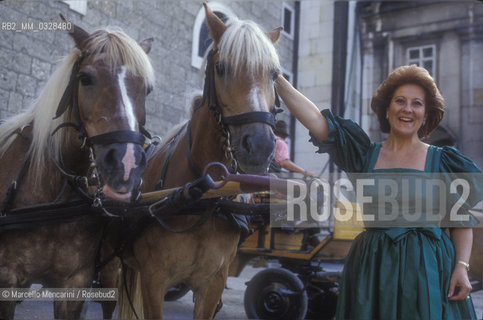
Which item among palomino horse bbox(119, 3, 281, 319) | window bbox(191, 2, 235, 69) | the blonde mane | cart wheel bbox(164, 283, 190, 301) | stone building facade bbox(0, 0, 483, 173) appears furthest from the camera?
window bbox(191, 2, 235, 69)

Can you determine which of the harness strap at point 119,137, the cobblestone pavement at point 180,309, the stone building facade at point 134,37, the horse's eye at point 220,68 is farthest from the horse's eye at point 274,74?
the cobblestone pavement at point 180,309

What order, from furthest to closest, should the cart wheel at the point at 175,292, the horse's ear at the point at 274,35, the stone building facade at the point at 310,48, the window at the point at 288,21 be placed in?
the window at the point at 288,21, the stone building facade at the point at 310,48, the cart wheel at the point at 175,292, the horse's ear at the point at 274,35

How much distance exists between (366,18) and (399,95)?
12.8 metres

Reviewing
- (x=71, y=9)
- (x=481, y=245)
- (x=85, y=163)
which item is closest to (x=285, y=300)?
(x=481, y=245)

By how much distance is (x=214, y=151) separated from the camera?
102 inches

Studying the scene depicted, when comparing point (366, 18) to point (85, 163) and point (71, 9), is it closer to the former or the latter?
point (71, 9)

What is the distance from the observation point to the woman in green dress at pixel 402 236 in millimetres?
1889

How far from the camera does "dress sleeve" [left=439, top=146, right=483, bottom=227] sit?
200 centimetres

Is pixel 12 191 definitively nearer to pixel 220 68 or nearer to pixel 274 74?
pixel 220 68

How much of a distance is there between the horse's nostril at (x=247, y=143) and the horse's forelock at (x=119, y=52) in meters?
0.60

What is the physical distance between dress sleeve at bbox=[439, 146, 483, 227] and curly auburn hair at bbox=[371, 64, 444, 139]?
24 centimetres

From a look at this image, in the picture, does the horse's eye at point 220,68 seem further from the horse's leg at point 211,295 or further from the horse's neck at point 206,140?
the horse's leg at point 211,295

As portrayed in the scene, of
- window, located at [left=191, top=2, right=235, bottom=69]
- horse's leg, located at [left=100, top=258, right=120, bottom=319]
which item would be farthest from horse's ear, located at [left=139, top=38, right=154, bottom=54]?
window, located at [left=191, top=2, right=235, bottom=69]

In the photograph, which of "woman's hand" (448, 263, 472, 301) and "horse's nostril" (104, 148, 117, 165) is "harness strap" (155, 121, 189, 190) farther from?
"woman's hand" (448, 263, 472, 301)
